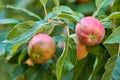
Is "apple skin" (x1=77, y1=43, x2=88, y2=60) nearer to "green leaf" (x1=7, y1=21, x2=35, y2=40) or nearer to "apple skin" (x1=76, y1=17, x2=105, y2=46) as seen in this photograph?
"apple skin" (x1=76, y1=17, x2=105, y2=46)

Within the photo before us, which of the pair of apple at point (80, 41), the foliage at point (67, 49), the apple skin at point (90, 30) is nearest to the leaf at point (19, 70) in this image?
the foliage at point (67, 49)

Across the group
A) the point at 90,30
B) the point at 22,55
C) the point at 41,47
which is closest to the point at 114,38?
the point at 90,30

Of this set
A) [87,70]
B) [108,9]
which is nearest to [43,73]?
[87,70]

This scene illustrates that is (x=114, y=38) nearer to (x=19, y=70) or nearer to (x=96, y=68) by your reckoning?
(x=96, y=68)

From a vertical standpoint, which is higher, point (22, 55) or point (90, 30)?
point (90, 30)

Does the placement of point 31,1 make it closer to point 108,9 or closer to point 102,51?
point 108,9

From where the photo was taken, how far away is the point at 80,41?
1.33 metres

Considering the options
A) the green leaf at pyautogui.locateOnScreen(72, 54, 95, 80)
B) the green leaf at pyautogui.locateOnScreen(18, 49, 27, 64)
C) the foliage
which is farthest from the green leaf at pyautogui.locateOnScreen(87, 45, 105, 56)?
the green leaf at pyautogui.locateOnScreen(18, 49, 27, 64)

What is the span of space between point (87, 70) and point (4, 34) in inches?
13.1

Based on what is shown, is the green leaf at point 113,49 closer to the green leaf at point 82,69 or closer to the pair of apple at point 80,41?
the pair of apple at point 80,41

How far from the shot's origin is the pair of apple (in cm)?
129

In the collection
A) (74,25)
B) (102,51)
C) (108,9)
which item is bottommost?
(108,9)

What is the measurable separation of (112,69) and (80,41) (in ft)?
0.45

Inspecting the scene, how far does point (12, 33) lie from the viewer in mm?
1340
